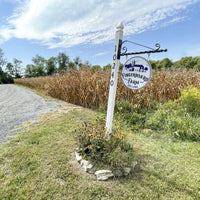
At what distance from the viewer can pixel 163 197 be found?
1.35 m

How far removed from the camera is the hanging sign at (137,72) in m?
1.63

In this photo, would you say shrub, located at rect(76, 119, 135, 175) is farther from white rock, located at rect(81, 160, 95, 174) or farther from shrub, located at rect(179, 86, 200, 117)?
shrub, located at rect(179, 86, 200, 117)

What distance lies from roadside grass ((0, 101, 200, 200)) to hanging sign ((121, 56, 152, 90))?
123 cm

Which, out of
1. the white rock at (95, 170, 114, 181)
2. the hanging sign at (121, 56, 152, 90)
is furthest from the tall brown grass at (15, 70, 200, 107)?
the white rock at (95, 170, 114, 181)

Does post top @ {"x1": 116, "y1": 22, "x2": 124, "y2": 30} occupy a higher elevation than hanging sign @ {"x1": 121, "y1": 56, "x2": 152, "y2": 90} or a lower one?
higher

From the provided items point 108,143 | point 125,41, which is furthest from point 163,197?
point 125,41

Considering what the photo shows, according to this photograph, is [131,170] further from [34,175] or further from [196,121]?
[196,121]

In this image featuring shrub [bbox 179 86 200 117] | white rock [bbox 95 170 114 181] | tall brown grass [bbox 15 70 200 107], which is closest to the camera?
white rock [bbox 95 170 114 181]

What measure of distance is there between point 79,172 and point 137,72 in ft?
5.29

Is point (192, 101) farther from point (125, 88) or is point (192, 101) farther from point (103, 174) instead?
point (103, 174)

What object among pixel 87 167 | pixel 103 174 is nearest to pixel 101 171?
pixel 103 174

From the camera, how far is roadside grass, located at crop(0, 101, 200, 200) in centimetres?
137

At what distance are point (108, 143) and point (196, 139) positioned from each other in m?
2.13

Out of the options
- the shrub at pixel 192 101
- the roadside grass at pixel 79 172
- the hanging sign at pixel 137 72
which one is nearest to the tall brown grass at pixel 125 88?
the shrub at pixel 192 101
